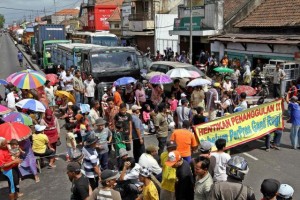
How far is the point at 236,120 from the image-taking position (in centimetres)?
930

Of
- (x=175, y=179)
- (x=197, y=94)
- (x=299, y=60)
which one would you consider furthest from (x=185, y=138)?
(x=299, y=60)

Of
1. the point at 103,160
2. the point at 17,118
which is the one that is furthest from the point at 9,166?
the point at 17,118

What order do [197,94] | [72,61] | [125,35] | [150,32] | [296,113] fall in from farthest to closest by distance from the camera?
[125,35] < [150,32] < [72,61] < [197,94] < [296,113]

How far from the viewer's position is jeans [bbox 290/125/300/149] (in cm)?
980

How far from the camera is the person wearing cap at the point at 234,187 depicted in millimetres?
4320

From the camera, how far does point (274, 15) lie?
2158cm

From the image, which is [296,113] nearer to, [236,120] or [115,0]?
[236,120]

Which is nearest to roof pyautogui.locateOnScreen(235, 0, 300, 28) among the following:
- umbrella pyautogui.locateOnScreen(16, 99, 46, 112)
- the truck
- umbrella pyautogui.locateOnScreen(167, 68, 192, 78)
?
umbrella pyautogui.locateOnScreen(167, 68, 192, 78)

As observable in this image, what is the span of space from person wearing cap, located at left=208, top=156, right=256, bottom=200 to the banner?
13.6 feet

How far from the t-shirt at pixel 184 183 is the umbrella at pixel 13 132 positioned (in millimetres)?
3779

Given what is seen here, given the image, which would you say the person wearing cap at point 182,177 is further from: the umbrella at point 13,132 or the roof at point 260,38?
the roof at point 260,38

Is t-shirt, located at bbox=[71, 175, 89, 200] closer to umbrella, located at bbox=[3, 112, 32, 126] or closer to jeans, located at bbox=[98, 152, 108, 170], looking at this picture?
jeans, located at bbox=[98, 152, 108, 170]

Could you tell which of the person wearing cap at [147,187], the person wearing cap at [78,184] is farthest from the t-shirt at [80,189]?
the person wearing cap at [147,187]

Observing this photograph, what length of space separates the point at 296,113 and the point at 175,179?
5394 millimetres
